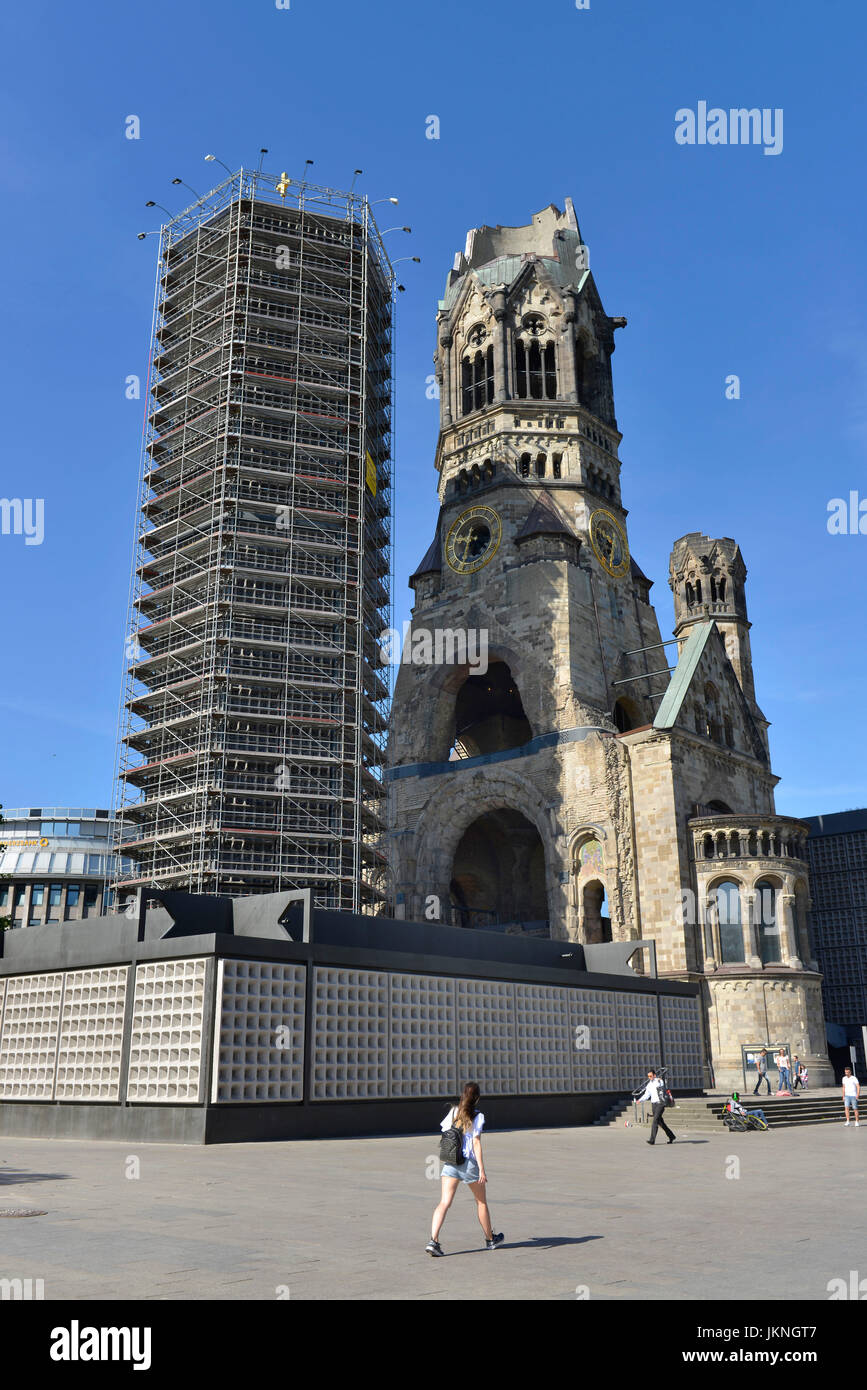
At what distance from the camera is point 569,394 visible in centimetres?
6150

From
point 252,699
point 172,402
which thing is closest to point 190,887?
point 252,699

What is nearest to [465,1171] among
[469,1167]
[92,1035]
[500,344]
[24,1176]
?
[469,1167]

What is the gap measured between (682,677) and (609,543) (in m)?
10.8

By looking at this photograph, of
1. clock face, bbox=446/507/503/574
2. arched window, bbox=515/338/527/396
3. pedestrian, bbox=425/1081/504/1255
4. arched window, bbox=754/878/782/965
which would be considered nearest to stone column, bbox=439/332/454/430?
arched window, bbox=515/338/527/396

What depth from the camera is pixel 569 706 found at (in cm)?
5222

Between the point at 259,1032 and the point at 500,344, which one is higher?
the point at 500,344

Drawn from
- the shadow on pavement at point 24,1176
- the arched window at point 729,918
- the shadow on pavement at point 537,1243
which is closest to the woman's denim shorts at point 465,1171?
the shadow on pavement at point 537,1243

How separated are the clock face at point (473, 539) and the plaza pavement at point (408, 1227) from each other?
41.2 meters

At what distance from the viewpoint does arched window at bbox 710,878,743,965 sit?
46469 mm

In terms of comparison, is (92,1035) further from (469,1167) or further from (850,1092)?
(850,1092)

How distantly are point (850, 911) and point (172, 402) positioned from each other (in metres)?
43.6

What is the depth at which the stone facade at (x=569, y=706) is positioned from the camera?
47.2 metres
